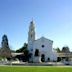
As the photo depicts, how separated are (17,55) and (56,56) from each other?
12.1 meters

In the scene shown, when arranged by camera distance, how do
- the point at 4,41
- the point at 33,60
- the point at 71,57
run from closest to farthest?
the point at 33,60 → the point at 71,57 → the point at 4,41

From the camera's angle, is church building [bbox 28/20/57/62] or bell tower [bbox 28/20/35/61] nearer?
church building [bbox 28/20/57/62]

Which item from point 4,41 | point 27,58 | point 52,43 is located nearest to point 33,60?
point 27,58

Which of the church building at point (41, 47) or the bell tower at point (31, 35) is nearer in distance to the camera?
the church building at point (41, 47)

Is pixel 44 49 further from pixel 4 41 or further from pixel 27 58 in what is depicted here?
pixel 4 41

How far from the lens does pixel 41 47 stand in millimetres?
72188

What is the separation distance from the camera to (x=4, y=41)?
102 m

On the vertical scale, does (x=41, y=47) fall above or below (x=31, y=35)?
below

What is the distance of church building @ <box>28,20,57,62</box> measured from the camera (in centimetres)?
7075

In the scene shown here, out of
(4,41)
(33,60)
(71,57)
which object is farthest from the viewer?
(4,41)

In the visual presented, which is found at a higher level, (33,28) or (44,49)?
(33,28)

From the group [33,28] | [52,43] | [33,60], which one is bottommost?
[33,60]

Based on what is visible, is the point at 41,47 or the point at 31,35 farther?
the point at 31,35

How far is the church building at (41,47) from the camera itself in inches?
2785
